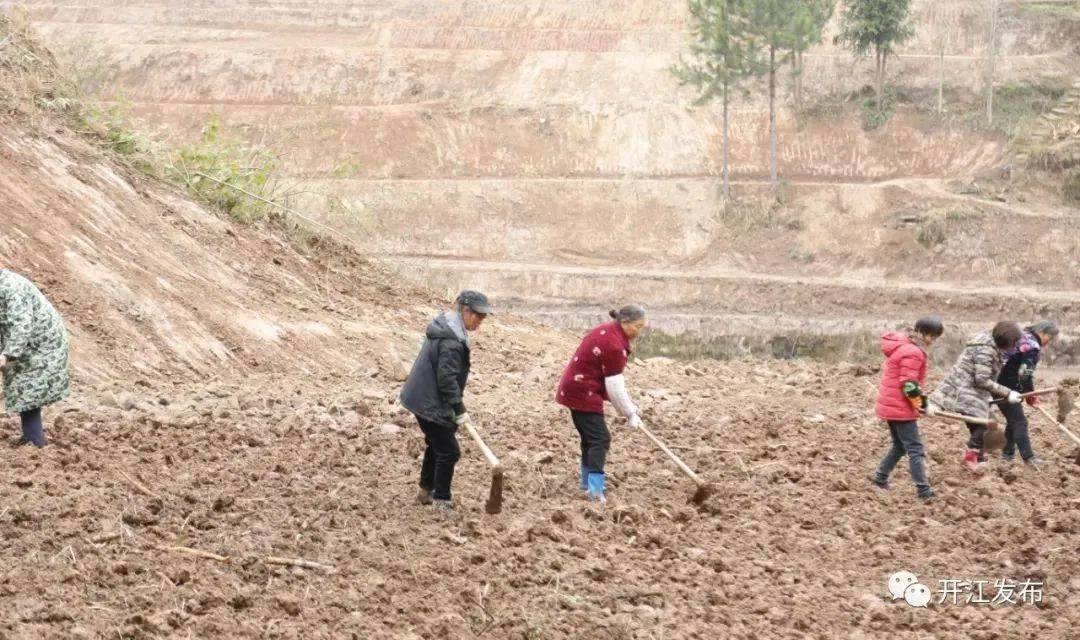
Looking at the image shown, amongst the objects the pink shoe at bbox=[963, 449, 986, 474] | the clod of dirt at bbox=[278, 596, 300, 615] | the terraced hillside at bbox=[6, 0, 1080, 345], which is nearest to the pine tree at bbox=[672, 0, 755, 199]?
the terraced hillside at bbox=[6, 0, 1080, 345]

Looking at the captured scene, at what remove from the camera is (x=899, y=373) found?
883 cm

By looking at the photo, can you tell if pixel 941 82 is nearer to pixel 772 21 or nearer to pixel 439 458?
pixel 772 21

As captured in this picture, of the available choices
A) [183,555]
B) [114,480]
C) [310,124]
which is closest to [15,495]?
[114,480]

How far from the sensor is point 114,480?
766cm

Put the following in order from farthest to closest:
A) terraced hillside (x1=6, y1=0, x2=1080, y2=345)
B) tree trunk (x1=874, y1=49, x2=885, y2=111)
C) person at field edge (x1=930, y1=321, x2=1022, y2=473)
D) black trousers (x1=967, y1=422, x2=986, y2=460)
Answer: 1. tree trunk (x1=874, y1=49, x2=885, y2=111)
2. terraced hillside (x1=6, y1=0, x2=1080, y2=345)
3. black trousers (x1=967, y1=422, x2=986, y2=460)
4. person at field edge (x1=930, y1=321, x2=1022, y2=473)

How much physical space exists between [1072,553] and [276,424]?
5.75 metres

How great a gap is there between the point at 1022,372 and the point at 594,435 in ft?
13.0

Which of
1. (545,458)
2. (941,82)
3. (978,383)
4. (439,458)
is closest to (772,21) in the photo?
(941,82)

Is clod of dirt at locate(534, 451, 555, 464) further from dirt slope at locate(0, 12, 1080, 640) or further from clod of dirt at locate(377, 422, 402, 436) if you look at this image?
clod of dirt at locate(377, 422, 402, 436)

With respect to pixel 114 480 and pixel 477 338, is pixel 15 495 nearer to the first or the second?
pixel 114 480

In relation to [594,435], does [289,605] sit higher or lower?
lower

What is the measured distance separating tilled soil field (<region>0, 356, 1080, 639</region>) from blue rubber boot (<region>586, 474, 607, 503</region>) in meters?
0.18

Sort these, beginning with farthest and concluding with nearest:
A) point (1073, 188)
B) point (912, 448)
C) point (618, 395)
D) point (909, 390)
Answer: point (1073, 188) → point (912, 448) → point (909, 390) → point (618, 395)

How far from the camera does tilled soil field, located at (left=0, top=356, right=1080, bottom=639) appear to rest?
6176 millimetres
